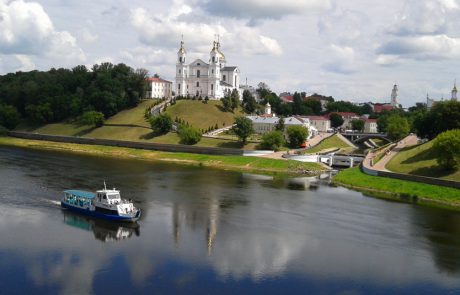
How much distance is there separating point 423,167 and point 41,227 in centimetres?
4575

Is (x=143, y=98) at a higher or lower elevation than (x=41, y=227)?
higher

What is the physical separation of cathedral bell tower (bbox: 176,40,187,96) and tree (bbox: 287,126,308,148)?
172ft

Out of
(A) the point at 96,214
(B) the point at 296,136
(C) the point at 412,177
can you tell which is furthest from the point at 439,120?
(A) the point at 96,214

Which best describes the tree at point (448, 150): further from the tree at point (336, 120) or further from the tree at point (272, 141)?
the tree at point (336, 120)

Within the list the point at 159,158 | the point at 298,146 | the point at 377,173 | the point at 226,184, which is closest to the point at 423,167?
the point at 377,173

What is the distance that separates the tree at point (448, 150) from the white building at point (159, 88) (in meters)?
94.6

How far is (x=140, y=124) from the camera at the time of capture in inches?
4402

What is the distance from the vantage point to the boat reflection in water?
124 feet

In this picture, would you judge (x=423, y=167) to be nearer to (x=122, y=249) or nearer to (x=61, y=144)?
(x=122, y=249)

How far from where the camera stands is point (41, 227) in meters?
38.4

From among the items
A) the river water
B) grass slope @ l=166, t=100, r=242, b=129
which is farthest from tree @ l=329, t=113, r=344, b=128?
the river water

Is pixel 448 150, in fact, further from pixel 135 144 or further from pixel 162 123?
pixel 162 123

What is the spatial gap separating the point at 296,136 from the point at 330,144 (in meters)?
12.8

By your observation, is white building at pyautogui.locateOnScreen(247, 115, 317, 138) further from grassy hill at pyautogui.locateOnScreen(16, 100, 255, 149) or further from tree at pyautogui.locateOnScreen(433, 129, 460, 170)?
tree at pyautogui.locateOnScreen(433, 129, 460, 170)
